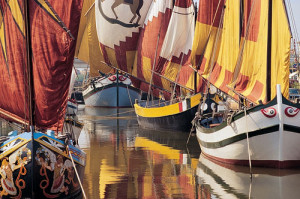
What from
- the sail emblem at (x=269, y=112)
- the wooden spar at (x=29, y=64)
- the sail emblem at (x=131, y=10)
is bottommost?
the sail emblem at (x=269, y=112)

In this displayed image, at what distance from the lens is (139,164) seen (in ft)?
72.6

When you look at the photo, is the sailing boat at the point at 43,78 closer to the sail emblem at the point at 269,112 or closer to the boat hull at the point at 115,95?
the sail emblem at the point at 269,112

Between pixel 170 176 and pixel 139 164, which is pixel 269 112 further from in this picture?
pixel 139 164

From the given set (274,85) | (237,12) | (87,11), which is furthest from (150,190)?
(87,11)

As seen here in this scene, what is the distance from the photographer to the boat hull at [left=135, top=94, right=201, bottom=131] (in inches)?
1245

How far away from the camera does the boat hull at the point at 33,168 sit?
1439 cm

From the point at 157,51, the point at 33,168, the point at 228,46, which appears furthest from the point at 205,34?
the point at 33,168

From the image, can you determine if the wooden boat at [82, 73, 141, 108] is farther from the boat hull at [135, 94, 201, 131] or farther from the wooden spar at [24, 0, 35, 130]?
the wooden spar at [24, 0, 35, 130]

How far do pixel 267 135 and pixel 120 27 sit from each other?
21.8m

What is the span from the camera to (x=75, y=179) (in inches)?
614

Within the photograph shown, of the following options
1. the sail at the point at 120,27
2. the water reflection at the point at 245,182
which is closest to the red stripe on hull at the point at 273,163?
the water reflection at the point at 245,182

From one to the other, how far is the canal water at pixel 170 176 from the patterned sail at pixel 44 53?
2482mm

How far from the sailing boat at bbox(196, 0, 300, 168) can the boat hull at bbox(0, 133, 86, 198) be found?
6.94 m

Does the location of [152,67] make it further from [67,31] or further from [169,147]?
[67,31]
